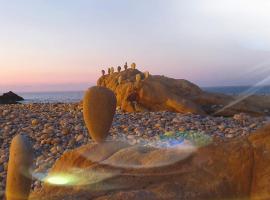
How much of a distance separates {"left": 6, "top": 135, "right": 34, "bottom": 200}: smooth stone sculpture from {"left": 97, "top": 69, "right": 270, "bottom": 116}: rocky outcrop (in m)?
12.4

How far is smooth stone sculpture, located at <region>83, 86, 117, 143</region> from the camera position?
5.29 metres

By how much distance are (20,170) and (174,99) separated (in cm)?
1284

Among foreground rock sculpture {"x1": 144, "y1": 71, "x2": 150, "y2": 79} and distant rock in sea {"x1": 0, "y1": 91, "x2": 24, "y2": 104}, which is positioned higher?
foreground rock sculpture {"x1": 144, "y1": 71, "x2": 150, "y2": 79}

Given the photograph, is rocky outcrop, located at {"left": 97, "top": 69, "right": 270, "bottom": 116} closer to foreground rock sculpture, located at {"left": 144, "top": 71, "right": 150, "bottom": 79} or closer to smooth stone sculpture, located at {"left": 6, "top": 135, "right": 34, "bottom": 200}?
foreground rock sculpture, located at {"left": 144, "top": 71, "right": 150, "bottom": 79}

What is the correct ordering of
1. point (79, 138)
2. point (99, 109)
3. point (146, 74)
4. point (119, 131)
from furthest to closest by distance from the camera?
point (146, 74) < point (119, 131) < point (79, 138) < point (99, 109)

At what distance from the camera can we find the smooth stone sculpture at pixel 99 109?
5.29 meters

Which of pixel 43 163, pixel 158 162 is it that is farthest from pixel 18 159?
pixel 43 163

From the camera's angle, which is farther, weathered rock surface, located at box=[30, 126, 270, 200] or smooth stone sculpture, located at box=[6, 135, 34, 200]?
smooth stone sculpture, located at box=[6, 135, 34, 200]

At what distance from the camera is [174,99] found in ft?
53.2

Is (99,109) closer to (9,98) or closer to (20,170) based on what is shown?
(20,170)

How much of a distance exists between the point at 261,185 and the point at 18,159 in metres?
2.02

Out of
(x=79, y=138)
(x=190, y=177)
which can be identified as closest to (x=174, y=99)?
(x=79, y=138)

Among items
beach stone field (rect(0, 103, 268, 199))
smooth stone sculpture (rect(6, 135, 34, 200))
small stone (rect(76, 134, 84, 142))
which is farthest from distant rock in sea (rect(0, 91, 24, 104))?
smooth stone sculpture (rect(6, 135, 34, 200))

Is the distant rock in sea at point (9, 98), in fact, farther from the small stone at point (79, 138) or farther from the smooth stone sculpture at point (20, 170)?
the smooth stone sculpture at point (20, 170)
